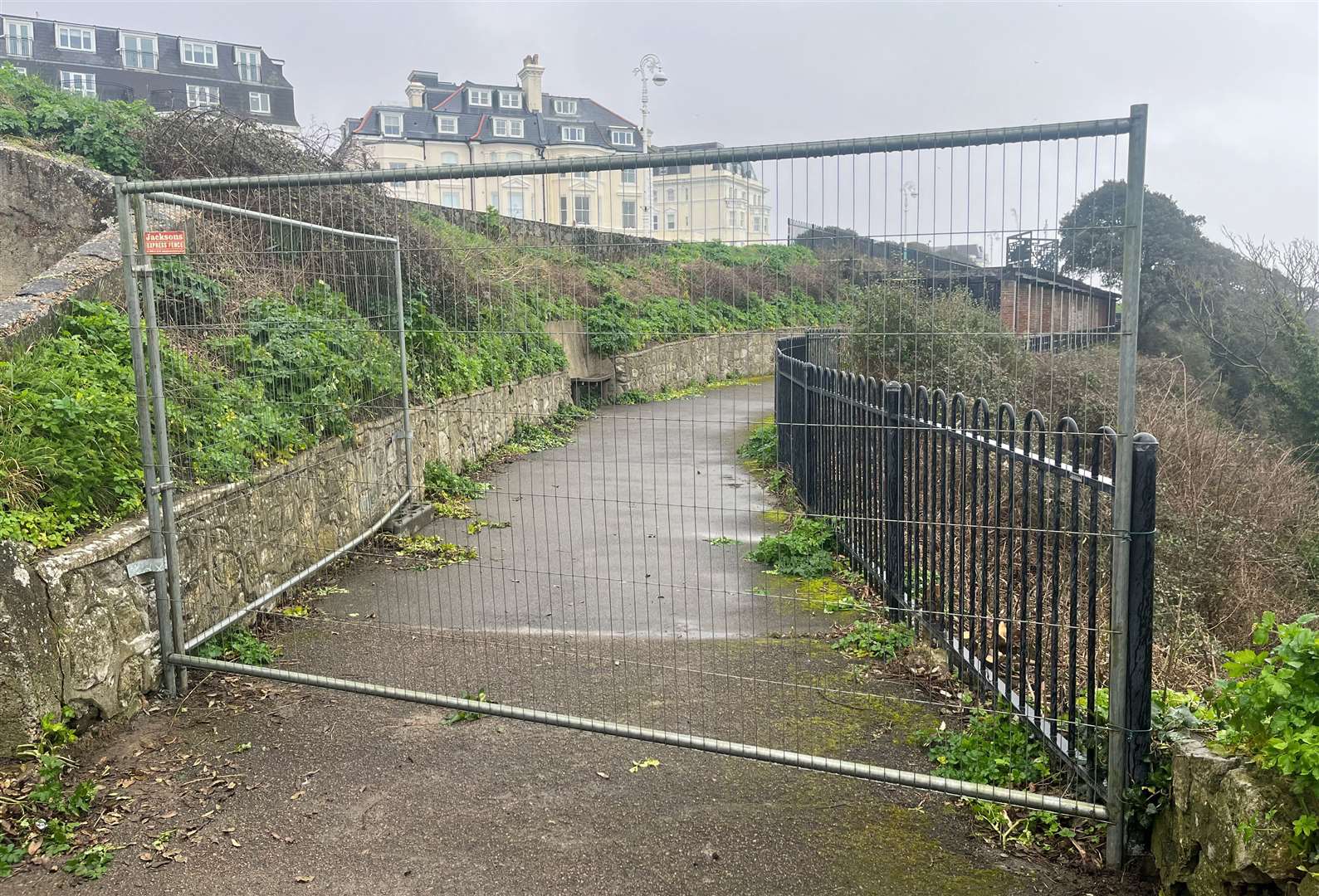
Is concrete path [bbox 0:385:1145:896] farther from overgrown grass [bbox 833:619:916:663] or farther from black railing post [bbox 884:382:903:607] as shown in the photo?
black railing post [bbox 884:382:903:607]

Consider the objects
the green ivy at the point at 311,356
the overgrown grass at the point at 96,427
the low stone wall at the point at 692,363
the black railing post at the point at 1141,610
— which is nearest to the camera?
the black railing post at the point at 1141,610

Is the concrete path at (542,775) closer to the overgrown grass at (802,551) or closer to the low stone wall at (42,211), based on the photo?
the overgrown grass at (802,551)

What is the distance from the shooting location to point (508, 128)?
64812 mm

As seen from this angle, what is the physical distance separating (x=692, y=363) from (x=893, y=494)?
7.14m

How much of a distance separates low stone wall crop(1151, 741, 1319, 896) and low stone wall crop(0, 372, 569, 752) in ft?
14.4

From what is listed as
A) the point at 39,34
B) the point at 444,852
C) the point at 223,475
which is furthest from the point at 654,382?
the point at 39,34

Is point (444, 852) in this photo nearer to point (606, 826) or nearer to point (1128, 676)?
point (606, 826)

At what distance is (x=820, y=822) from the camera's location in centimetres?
368

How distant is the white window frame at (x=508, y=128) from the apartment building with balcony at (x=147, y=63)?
12.8 m

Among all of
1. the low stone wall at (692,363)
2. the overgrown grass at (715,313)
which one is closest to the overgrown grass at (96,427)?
the overgrown grass at (715,313)

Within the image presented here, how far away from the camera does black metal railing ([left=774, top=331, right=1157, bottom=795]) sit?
11.2 ft

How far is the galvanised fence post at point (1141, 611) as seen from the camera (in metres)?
3.20

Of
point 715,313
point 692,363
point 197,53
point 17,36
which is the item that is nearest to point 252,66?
point 197,53

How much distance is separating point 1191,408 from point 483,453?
857cm
